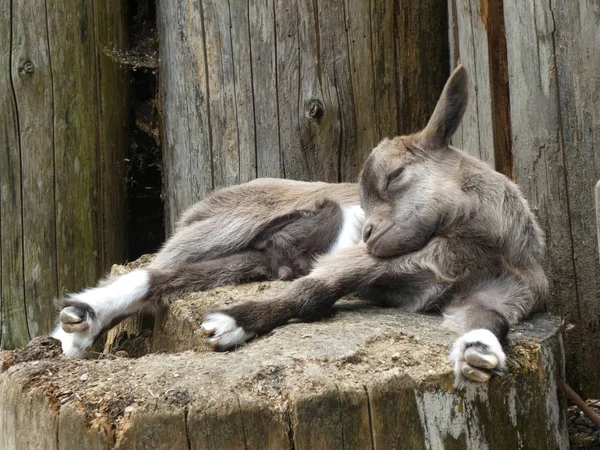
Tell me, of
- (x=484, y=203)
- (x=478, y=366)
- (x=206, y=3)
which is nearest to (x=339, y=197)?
→ (x=484, y=203)

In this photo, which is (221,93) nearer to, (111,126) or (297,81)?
(297,81)

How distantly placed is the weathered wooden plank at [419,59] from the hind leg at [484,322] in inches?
68.4

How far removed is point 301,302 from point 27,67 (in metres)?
2.72

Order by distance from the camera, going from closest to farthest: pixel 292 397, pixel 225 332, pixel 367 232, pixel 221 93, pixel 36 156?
pixel 292 397 < pixel 225 332 < pixel 367 232 < pixel 221 93 < pixel 36 156

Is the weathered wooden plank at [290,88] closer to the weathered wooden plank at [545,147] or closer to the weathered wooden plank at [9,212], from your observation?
the weathered wooden plank at [545,147]

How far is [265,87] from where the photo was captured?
5637mm

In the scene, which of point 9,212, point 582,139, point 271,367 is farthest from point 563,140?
point 9,212

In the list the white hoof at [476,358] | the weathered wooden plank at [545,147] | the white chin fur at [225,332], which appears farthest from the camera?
the weathered wooden plank at [545,147]

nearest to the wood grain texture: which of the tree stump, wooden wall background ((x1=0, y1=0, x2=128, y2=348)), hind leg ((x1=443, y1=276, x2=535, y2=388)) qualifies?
wooden wall background ((x1=0, y1=0, x2=128, y2=348))

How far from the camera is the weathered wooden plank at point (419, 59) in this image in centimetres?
566

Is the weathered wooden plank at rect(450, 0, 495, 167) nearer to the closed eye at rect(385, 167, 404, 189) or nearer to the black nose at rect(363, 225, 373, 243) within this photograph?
the closed eye at rect(385, 167, 404, 189)

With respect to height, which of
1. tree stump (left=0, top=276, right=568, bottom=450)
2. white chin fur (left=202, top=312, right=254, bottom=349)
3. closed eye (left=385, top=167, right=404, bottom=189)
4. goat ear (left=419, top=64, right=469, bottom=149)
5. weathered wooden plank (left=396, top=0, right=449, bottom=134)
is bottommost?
tree stump (left=0, top=276, right=568, bottom=450)

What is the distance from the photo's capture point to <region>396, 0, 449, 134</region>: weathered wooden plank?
5656 millimetres

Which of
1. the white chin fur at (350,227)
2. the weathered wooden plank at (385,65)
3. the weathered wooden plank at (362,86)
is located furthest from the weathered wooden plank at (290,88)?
the white chin fur at (350,227)
